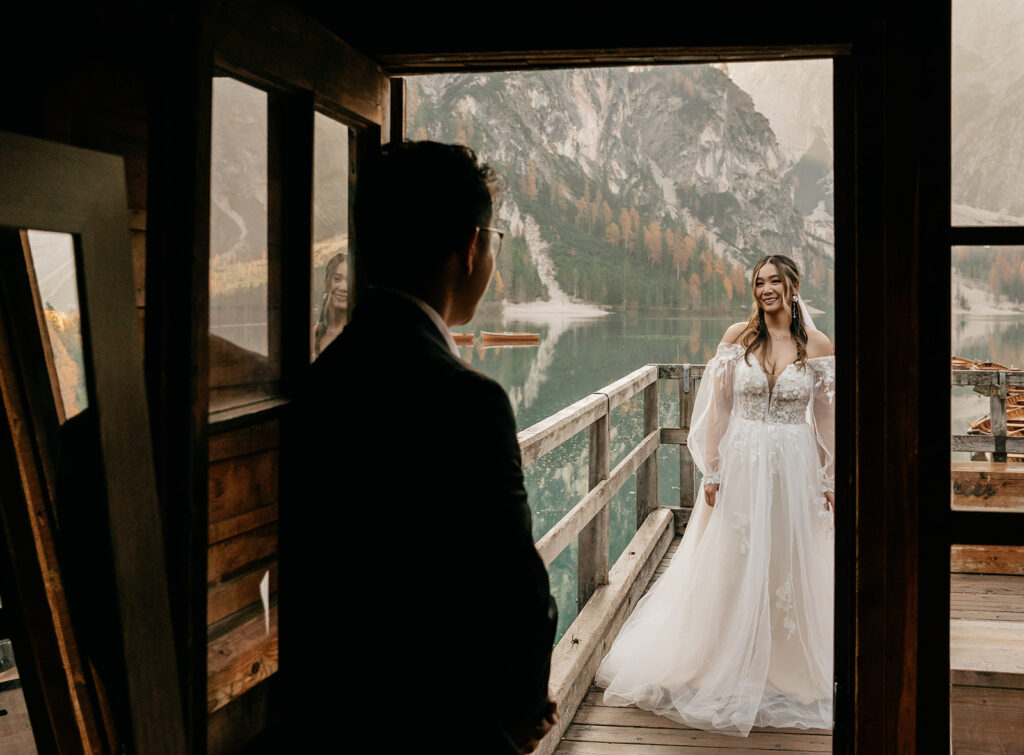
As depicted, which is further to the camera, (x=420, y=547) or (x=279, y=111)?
(x=279, y=111)

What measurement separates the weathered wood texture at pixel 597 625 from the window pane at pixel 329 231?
1.67m

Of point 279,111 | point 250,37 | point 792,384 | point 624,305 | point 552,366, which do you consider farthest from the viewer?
point 624,305

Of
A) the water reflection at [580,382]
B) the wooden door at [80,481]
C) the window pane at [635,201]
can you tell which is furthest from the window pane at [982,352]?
the window pane at [635,201]

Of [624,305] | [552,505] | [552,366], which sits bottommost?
[552,505]

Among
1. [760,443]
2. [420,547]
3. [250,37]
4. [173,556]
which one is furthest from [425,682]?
[760,443]

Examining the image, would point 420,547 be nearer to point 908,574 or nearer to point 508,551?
point 508,551

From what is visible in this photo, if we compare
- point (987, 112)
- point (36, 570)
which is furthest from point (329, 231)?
point (987, 112)

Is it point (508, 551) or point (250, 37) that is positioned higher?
point (250, 37)

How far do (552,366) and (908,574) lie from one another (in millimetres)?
48640

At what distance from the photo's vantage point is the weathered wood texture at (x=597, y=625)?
307 cm

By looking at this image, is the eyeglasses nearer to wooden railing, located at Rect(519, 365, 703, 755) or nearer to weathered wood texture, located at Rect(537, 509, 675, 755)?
wooden railing, located at Rect(519, 365, 703, 755)

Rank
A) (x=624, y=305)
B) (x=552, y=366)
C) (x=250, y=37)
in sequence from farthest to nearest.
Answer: (x=624, y=305) → (x=552, y=366) → (x=250, y=37)

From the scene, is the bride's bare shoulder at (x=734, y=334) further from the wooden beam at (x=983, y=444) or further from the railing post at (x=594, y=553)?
the wooden beam at (x=983, y=444)

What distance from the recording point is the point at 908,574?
1711 mm
